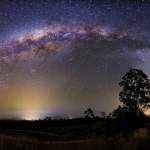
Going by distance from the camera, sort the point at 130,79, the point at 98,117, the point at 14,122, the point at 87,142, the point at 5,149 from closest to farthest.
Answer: the point at 5,149 → the point at 87,142 → the point at 130,79 → the point at 14,122 → the point at 98,117

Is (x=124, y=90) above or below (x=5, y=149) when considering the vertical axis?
above

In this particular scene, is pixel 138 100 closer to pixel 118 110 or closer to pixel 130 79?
pixel 130 79

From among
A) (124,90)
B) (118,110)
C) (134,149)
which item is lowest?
(134,149)

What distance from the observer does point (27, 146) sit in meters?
28.1

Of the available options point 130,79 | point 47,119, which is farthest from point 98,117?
point 130,79

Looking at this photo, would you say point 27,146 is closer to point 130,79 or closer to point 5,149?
point 5,149

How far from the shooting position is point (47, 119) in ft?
205

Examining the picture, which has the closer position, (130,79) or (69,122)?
(130,79)

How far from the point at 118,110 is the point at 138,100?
13405 millimetres

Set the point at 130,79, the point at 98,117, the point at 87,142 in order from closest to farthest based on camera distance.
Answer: the point at 87,142 → the point at 130,79 → the point at 98,117

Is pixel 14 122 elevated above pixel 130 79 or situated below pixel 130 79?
below

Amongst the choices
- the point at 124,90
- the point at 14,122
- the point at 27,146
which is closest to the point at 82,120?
the point at 14,122

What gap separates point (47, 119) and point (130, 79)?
22396 millimetres

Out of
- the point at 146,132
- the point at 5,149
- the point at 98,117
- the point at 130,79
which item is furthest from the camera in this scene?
the point at 98,117
